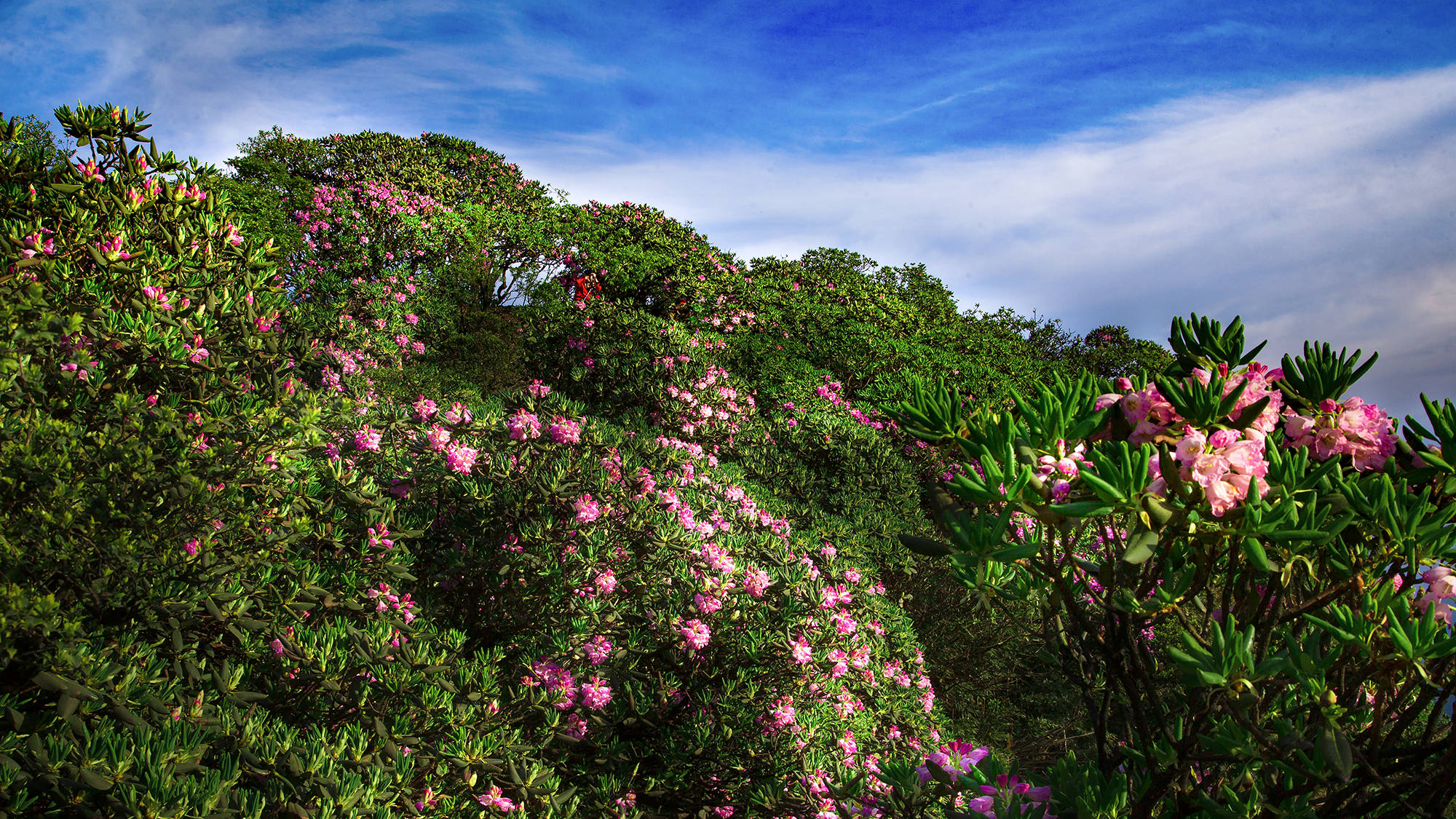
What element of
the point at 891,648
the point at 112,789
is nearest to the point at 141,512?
the point at 112,789

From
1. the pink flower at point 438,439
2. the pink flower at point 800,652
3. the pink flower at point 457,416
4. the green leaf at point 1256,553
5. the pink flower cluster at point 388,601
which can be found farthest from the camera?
the pink flower at point 457,416

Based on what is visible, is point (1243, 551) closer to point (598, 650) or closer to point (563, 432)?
point (598, 650)

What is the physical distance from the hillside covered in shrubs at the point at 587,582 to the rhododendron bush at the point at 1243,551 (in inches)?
0.7

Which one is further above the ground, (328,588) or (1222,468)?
(1222,468)

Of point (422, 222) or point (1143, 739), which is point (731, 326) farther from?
point (1143, 739)

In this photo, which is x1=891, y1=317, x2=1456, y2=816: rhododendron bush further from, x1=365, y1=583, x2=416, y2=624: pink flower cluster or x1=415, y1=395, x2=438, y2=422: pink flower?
x1=415, y1=395, x2=438, y2=422: pink flower

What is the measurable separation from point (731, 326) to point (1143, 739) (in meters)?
15.7

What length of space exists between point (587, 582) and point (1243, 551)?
12.7 ft

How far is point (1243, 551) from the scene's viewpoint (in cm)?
270

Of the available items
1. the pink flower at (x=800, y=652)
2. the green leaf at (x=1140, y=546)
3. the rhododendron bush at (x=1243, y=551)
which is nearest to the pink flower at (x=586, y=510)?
the pink flower at (x=800, y=652)

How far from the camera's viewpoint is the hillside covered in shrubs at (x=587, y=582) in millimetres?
2514

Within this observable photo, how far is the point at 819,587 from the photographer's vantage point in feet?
19.9

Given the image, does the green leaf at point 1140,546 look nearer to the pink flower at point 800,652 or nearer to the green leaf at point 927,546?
the green leaf at point 927,546

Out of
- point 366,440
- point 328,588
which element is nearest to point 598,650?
point 328,588
